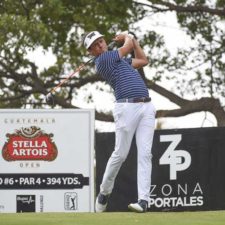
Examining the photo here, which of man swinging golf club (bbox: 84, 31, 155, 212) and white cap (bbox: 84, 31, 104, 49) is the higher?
white cap (bbox: 84, 31, 104, 49)

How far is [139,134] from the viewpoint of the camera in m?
9.30

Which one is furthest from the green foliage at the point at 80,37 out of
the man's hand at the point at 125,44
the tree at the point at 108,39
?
the man's hand at the point at 125,44

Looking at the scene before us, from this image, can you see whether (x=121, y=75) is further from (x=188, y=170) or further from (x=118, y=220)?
(x=188, y=170)

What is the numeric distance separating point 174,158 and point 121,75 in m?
4.20

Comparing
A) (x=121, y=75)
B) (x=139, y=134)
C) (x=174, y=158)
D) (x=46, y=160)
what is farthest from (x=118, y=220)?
(x=174, y=158)

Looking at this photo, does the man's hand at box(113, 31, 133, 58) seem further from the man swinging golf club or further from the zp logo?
the zp logo

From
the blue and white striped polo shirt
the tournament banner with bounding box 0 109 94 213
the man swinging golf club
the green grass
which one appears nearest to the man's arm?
the man swinging golf club

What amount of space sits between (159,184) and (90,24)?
28.9ft

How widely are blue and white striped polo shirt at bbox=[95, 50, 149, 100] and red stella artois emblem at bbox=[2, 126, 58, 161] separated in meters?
3.97

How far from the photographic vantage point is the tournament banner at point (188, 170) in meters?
13.2

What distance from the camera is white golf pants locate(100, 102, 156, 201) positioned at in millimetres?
9172

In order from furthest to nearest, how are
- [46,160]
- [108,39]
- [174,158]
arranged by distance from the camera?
[108,39] → [174,158] → [46,160]

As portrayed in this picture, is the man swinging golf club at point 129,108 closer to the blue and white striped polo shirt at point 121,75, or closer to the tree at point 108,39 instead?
the blue and white striped polo shirt at point 121,75

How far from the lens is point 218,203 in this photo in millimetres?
13117
